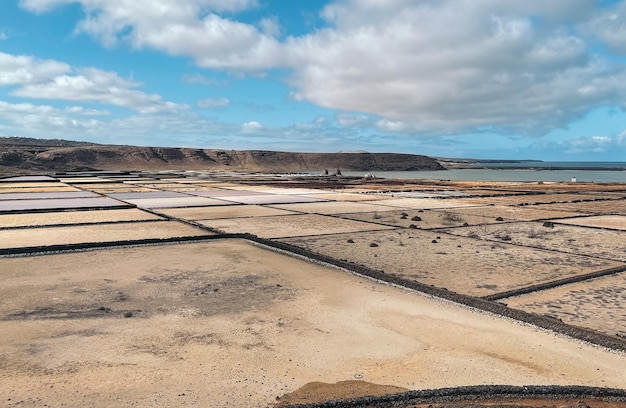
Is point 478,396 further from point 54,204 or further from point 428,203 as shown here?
point 54,204

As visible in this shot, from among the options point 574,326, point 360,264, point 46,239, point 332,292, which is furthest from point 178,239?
point 574,326

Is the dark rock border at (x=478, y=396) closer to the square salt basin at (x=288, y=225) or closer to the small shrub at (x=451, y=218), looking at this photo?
the square salt basin at (x=288, y=225)

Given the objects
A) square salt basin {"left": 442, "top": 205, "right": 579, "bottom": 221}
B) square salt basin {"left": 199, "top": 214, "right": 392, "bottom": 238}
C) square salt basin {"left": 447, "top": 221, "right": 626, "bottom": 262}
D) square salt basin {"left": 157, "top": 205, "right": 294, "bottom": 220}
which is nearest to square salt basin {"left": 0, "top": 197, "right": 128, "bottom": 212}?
square salt basin {"left": 157, "top": 205, "right": 294, "bottom": 220}

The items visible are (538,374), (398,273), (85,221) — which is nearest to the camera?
(538,374)

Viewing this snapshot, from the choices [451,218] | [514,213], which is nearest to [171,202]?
[451,218]

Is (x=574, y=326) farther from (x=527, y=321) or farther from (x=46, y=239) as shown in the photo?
(x=46, y=239)

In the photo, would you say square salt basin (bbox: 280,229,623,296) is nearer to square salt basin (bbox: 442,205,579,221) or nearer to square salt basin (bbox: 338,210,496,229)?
square salt basin (bbox: 338,210,496,229)
